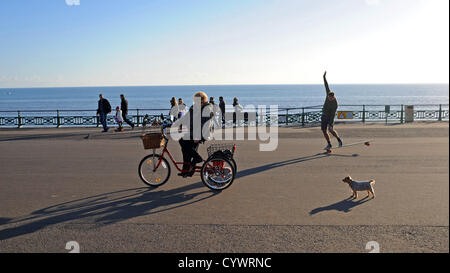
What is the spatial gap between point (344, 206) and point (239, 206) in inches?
68.7

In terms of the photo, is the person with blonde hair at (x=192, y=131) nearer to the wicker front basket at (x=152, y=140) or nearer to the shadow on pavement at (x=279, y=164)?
the wicker front basket at (x=152, y=140)

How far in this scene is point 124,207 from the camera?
21.0 ft

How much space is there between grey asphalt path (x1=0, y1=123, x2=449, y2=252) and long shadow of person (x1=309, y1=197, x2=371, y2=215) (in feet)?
0.05

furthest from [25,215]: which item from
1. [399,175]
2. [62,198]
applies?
[399,175]

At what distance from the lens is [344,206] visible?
6.23 metres

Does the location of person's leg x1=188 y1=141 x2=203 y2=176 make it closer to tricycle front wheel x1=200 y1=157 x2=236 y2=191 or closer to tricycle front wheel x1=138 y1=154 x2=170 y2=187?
tricycle front wheel x1=200 y1=157 x2=236 y2=191

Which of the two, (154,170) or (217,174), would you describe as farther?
(154,170)

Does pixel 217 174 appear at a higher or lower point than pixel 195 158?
lower

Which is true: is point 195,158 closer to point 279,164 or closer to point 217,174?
point 217,174

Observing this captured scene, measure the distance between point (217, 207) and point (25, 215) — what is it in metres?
3.08

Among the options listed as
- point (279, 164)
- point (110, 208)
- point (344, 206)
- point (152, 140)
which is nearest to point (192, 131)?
point (152, 140)

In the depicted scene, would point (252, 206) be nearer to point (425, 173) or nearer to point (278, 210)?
point (278, 210)

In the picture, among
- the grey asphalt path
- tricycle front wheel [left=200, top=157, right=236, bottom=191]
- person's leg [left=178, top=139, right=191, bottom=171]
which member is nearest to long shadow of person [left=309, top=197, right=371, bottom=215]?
the grey asphalt path
